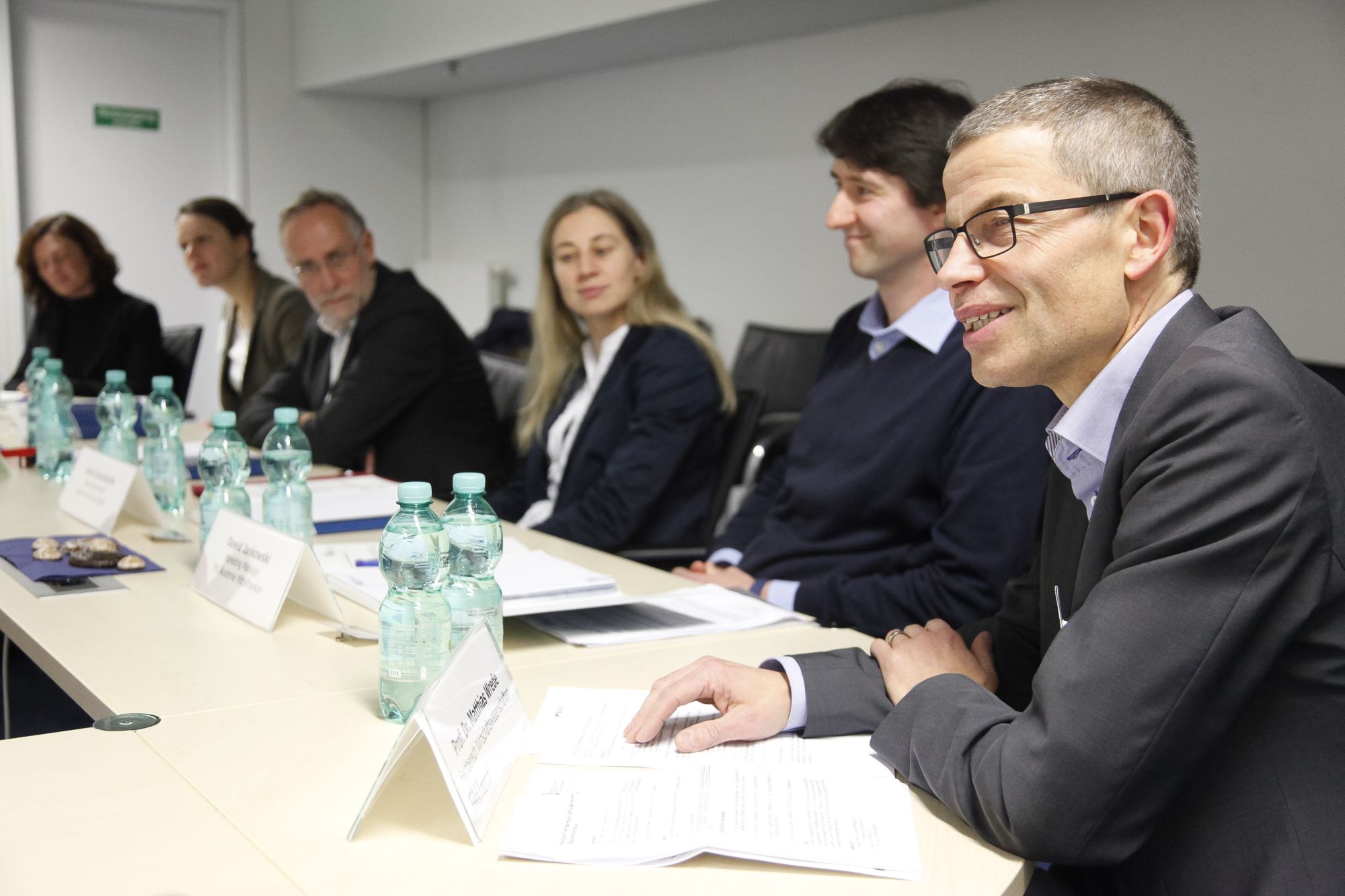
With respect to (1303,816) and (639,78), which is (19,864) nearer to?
(1303,816)

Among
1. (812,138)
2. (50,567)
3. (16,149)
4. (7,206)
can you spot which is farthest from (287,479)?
(16,149)

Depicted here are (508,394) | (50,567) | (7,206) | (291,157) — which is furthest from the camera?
(291,157)

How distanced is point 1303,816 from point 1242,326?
41 centimetres

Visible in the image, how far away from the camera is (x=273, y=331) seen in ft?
13.8

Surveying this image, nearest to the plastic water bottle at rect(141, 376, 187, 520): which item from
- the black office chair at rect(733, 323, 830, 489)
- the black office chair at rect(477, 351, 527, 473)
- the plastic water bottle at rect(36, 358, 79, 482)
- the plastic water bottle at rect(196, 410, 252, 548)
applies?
the plastic water bottle at rect(196, 410, 252, 548)

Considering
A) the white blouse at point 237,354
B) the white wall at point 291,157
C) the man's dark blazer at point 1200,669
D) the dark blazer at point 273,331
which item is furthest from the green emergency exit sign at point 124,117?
the man's dark blazer at point 1200,669

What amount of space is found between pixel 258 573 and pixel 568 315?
1.50 metres

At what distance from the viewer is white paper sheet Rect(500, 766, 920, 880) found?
0.95 meters

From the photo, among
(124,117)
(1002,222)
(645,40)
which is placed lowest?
(1002,222)

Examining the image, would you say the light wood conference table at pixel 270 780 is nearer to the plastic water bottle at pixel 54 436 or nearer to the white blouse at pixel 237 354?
the plastic water bottle at pixel 54 436

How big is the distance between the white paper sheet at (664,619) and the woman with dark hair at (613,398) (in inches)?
28.1

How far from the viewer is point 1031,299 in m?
1.18

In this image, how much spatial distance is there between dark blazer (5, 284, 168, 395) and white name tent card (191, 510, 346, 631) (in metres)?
3.29

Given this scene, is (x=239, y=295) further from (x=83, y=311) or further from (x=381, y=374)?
(x=381, y=374)
